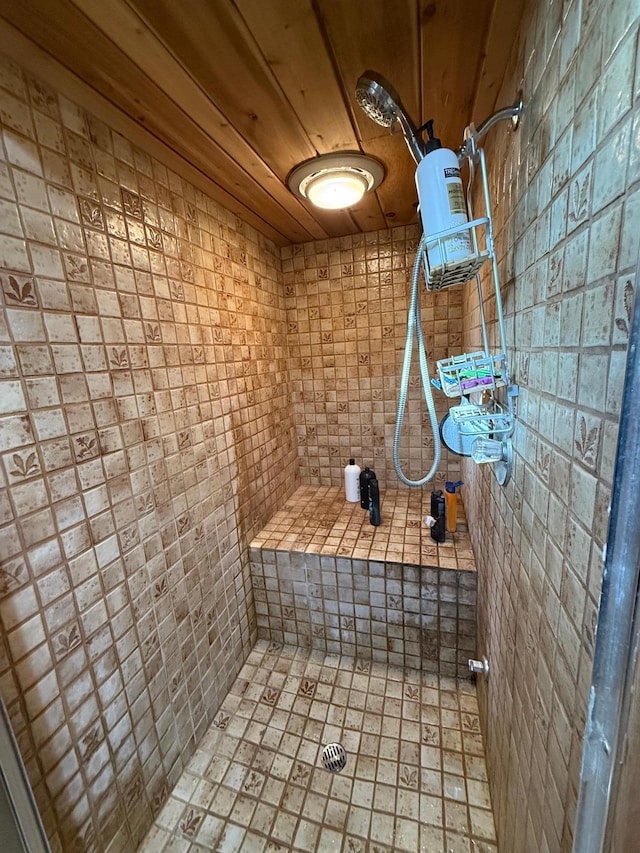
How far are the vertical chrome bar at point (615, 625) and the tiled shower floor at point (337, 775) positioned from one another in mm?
831

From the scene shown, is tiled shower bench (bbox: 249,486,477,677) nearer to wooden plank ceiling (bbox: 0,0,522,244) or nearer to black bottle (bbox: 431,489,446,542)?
black bottle (bbox: 431,489,446,542)

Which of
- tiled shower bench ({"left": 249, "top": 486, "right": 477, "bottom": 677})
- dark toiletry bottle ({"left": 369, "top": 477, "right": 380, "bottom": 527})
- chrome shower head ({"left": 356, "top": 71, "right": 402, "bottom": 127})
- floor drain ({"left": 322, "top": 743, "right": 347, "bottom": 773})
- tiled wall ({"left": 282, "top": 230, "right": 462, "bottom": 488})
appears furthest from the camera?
tiled wall ({"left": 282, "top": 230, "right": 462, "bottom": 488})

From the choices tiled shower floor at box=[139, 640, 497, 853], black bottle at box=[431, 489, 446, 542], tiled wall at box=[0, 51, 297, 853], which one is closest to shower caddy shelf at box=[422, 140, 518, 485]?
black bottle at box=[431, 489, 446, 542]

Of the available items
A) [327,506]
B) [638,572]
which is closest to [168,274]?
[638,572]

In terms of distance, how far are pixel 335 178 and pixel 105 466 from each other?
115cm

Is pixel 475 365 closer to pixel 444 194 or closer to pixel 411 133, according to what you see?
pixel 444 194

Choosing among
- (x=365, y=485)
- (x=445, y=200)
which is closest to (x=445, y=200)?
(x=445, y=200)

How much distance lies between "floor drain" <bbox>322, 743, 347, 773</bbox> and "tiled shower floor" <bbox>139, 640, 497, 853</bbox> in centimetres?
2

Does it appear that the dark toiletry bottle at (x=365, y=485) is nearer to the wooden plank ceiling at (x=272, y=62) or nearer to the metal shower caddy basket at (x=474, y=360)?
the metal shower caddy basket at (x=474, y=360)

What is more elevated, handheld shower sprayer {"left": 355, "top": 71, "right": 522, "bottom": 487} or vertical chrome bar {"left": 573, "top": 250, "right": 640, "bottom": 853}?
handheld shower sprayer {"left": 355, "top": 71, "right": 522, "bottom": 487}

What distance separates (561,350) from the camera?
1.55 feet

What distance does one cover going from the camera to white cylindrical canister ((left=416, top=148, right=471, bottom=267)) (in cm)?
65

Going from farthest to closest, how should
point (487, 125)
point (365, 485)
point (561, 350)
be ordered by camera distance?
1. point (365, 485)
2. point (487, 125)
3. point (561, 350)

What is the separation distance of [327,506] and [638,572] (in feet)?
5.16
